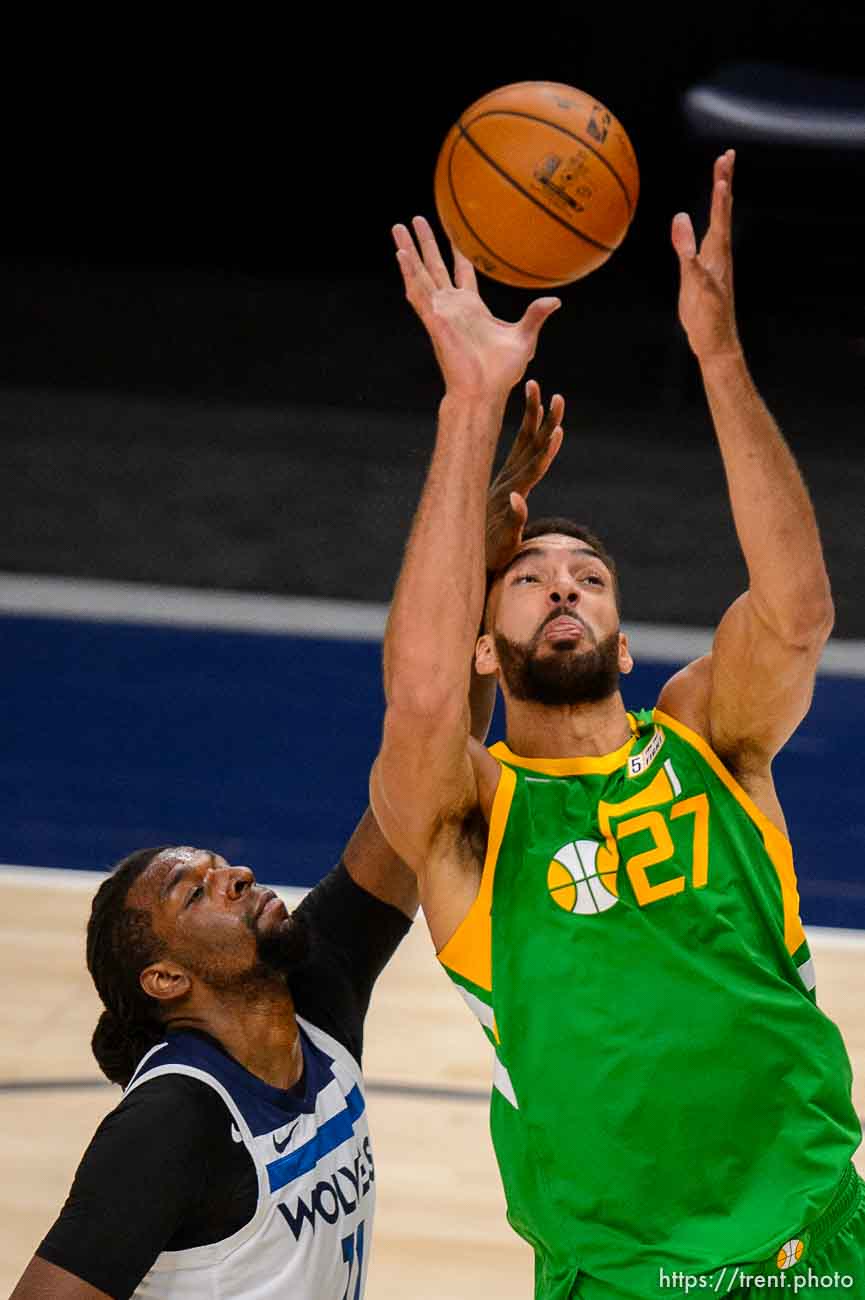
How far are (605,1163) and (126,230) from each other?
12.2m

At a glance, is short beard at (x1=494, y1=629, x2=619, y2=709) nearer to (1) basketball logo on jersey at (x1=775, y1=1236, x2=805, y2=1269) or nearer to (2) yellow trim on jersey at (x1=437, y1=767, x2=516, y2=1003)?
(2) yellow trim on jersey at (x1=437, y1=767, x2=516, y2=1003)

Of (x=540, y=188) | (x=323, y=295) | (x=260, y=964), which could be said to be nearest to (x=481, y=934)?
(x=260, y=964)

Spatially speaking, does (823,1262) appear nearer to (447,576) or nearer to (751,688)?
(751,688)

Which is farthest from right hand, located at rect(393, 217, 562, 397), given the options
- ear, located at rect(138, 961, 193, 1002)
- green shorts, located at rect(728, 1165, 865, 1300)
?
green shorts, located at rect(728, 1165, 865, 1300)

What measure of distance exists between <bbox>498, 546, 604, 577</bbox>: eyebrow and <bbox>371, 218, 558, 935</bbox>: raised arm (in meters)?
0.41

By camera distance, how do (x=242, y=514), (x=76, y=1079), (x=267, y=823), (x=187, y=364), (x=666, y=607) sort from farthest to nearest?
(x=187, y=364) → (x=242, y=514) → (x=666, y=607) → (x=267, y=823) → (x=76, y=1079)

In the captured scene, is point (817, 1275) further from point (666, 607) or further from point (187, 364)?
point (187, 364)

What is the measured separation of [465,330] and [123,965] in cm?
135

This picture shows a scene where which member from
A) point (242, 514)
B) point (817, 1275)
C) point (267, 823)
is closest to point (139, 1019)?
point (817, 1275)

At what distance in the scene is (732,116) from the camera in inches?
472

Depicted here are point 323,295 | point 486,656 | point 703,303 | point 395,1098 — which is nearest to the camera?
point 703,303

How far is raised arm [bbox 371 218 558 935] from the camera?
3.66 meters

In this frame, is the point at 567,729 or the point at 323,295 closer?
the point at 567,729

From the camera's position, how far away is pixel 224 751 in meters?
8.45
